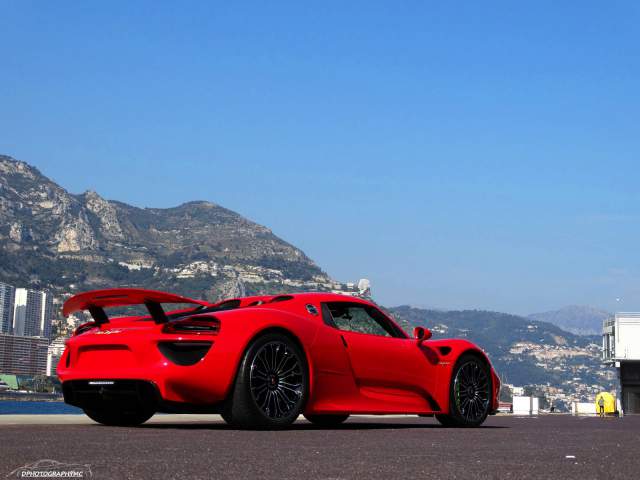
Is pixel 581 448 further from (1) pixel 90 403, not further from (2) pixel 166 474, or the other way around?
(1) pixel 90 403

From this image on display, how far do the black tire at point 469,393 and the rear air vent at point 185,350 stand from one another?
12.1 ft

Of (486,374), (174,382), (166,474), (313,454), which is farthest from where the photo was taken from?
(486,374)

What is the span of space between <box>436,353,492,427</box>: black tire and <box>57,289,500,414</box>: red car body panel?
5.4 inches

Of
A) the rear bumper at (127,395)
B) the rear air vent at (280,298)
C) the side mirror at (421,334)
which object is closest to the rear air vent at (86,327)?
the rear bumper at (127,395)

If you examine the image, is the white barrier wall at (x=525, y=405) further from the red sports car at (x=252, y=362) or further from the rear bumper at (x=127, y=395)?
the rear bumper at (x=127, y=395)

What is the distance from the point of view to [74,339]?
1024cm

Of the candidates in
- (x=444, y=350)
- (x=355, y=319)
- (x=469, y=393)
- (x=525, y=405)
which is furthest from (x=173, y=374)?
(x=525, y=405)

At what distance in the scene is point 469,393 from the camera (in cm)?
1210

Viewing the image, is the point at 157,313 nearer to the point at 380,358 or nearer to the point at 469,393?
the point at 380,358

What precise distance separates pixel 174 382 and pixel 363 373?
7.70 feet

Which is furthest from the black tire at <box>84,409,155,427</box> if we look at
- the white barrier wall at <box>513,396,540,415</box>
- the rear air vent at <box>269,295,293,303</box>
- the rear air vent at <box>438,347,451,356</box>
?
the white barrier wall at <box>513,396,540,415</box>

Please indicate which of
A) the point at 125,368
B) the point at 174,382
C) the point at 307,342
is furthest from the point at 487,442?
the point at 125,368

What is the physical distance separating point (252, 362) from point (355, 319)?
2.01 metres

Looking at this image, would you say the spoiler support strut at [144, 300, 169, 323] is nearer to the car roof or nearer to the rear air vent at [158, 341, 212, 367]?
the rear air vent at [158, 341, 212, 367]
